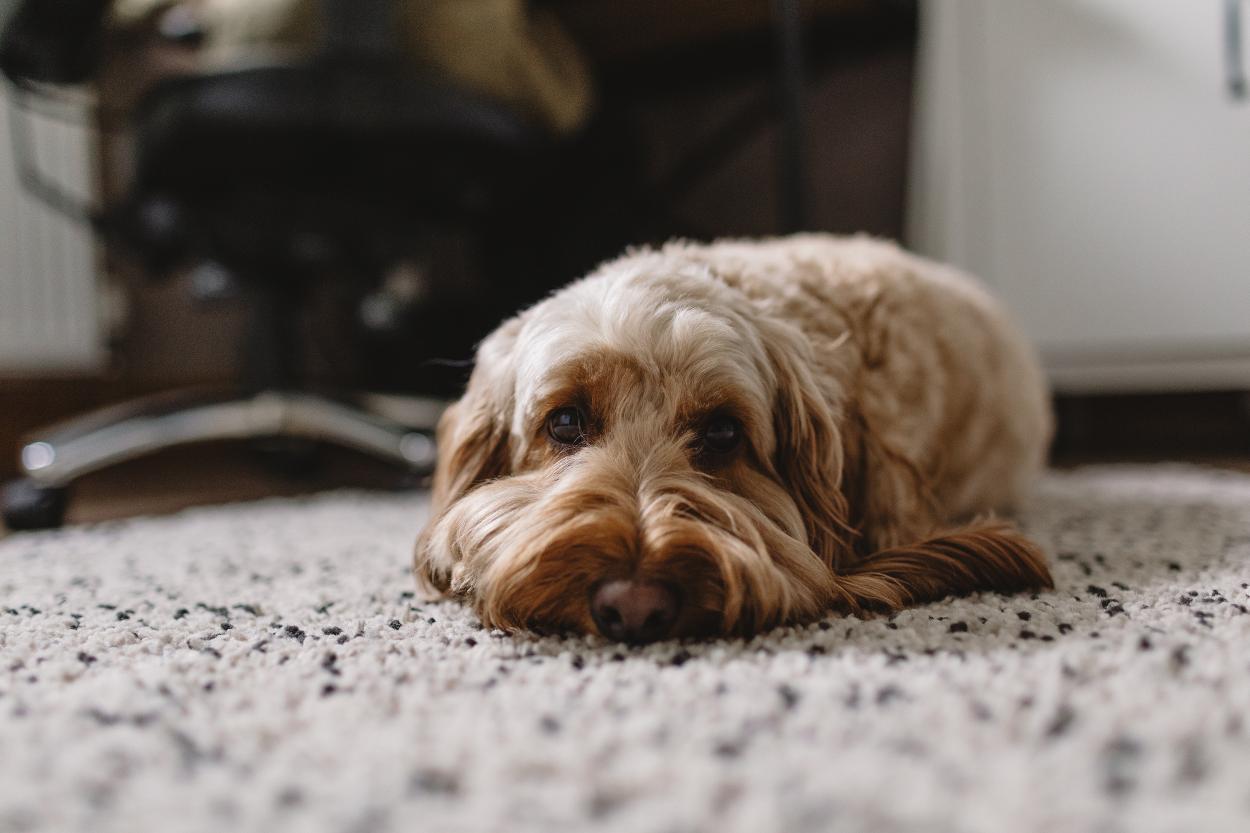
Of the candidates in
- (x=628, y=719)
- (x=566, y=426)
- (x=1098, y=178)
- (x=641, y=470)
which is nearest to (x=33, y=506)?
→ (x=566, y=426)

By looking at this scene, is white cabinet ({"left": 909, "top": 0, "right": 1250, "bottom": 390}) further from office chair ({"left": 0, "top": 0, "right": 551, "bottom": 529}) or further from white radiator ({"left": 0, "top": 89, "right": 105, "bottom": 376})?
white radiator ({"left": 0, "top": 89, "right": 105, "bottom": 376})

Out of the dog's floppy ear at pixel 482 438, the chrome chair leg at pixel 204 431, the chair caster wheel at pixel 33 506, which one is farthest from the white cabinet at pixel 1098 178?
the chair caster wheel at pixel 33 506

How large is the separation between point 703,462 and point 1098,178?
273 cm

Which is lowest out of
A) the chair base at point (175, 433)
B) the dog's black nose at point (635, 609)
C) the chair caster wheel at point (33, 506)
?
the chair caster wheel at point (33, 506)

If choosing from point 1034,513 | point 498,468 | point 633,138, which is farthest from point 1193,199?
point 498,468

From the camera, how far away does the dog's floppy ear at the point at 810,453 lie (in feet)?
4.24

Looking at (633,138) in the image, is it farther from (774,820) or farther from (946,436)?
(774,820)

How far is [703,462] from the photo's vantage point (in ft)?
4.06

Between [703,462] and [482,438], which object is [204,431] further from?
[703,462]

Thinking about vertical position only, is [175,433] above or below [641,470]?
below

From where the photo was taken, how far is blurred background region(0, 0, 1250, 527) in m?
2.07

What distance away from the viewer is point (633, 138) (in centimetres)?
412

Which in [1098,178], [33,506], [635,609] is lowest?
[33,506]

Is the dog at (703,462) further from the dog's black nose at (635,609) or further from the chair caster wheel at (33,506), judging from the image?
the chair caster wheel at (33,506)
